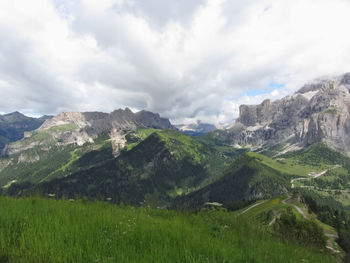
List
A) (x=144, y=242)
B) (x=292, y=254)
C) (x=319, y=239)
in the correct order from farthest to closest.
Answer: (x=319, y=239) → (x=292, y=254) → (x=144, y=242)

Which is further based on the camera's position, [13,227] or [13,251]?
[13,227]

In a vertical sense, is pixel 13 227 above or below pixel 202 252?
above

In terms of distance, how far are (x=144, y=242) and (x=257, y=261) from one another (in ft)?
8.64

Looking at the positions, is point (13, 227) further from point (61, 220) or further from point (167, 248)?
point (167, 248)

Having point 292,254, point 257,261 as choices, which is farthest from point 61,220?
point 292,254

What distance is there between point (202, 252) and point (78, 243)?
2798mm

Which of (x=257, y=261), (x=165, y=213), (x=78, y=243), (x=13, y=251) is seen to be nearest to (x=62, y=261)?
(x=78, y=243)

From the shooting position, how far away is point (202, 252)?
4.18 meters

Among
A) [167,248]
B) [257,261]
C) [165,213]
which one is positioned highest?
[167,248]

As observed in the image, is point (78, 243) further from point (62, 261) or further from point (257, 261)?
point (257, 261)

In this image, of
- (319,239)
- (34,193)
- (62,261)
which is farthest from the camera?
(34,193)

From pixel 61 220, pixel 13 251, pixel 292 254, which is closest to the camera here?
pixel 13 251

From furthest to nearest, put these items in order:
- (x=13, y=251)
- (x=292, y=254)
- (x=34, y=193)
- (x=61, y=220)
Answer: (x=34, y=193) → (x=61, y=220) → (x=292, y=254) → (x=13, y=251)

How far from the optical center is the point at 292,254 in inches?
190
